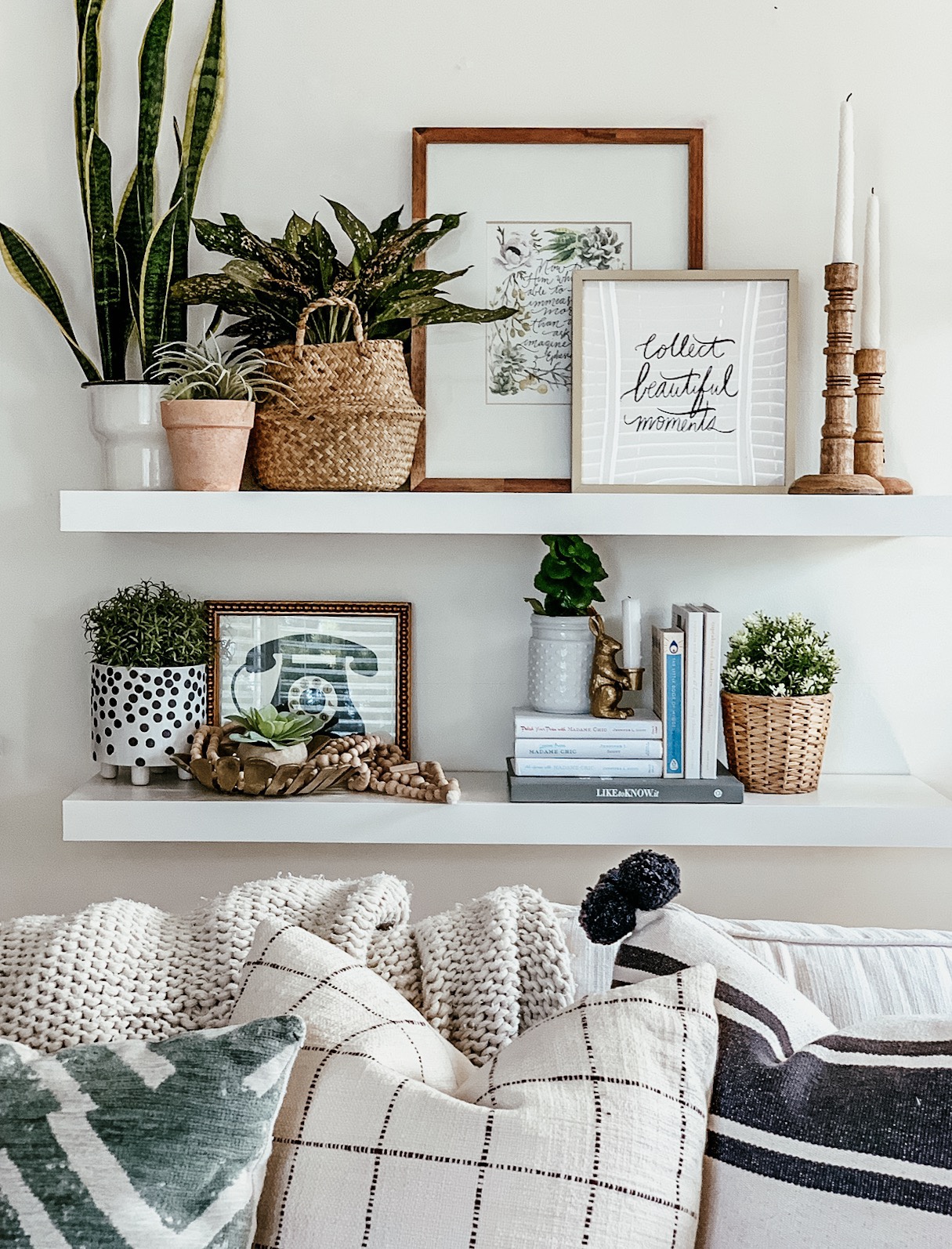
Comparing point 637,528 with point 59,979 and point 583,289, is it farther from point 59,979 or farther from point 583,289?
point 59,979

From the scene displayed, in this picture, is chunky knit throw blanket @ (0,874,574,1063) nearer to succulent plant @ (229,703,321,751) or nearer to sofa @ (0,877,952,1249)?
sofa @ (0,877,952,1249)

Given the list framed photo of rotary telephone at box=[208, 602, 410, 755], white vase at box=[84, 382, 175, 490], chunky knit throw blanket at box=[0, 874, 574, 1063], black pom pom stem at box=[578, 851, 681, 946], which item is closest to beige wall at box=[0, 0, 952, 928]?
framed photo of rotary telephone at box=[208, 602, 410, 755]

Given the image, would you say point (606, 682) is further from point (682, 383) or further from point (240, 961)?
point (240, 961)

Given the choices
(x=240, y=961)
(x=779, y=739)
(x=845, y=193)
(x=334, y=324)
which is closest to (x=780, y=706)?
(x=779, y=739)

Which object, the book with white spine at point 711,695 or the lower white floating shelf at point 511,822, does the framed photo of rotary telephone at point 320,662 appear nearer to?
the lower white floating shelf at point 511,822

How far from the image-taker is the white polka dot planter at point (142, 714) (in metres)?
1.75

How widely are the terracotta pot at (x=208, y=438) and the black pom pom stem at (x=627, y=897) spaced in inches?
37.3

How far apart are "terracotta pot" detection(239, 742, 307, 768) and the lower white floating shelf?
0.21 ft

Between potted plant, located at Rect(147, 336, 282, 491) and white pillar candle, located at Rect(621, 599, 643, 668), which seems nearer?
potted plant, located at Rect(147, 336, 282, 491)

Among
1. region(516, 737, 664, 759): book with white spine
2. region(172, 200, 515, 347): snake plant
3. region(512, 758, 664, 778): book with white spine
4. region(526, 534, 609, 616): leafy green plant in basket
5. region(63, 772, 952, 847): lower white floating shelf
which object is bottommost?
region(63, 772, 952, 847): lower white floating shelf

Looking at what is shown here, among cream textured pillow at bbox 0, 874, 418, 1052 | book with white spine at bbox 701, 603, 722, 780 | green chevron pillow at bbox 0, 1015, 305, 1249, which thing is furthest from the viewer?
book with white spine at bbox 701, 603, 722, 780

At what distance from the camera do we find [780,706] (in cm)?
173

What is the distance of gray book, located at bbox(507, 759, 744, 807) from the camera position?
171 cm

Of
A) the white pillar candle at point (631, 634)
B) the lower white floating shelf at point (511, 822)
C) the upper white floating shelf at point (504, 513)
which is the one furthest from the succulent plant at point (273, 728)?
the white pillar candle at point (631, 634)
